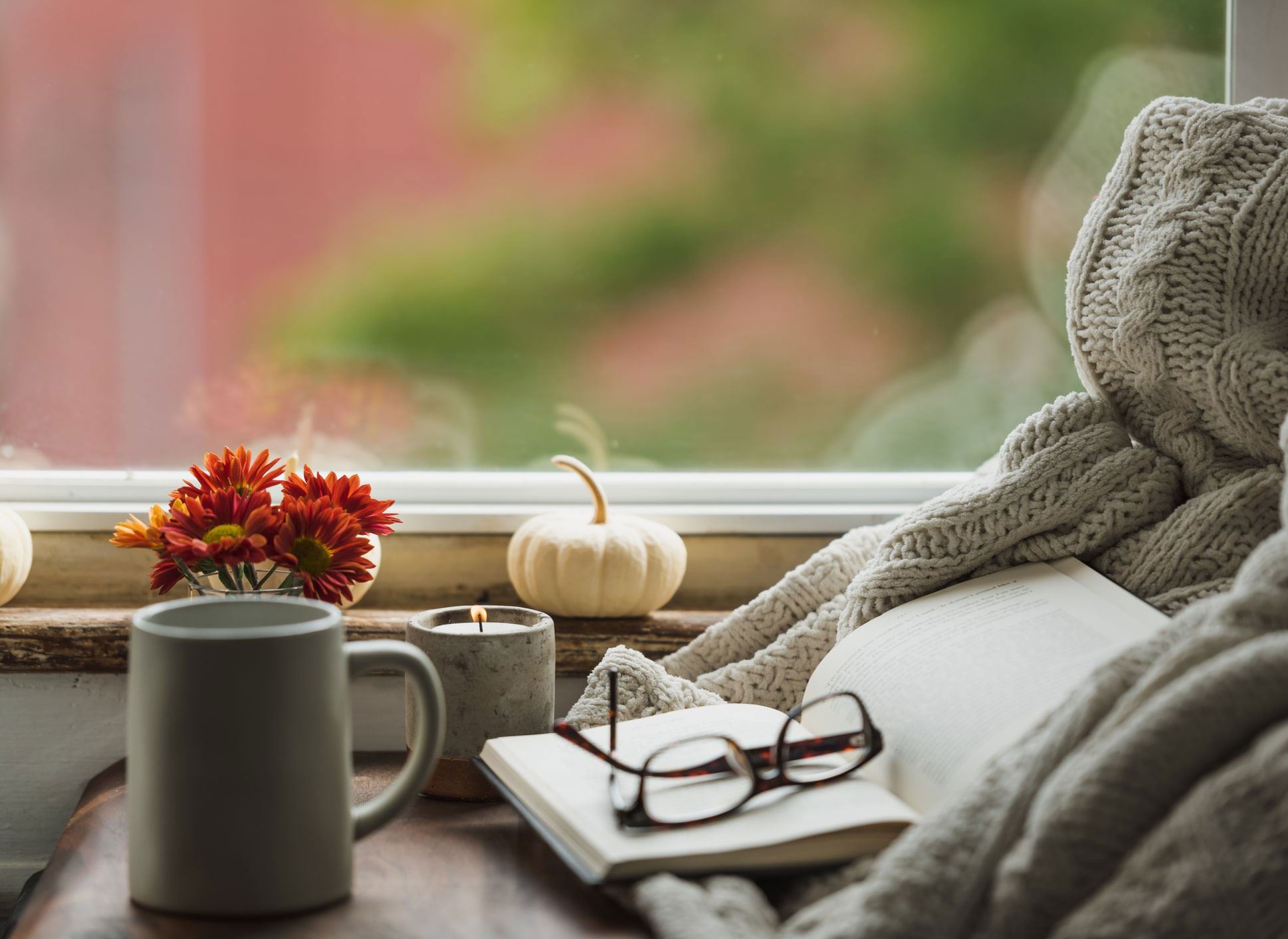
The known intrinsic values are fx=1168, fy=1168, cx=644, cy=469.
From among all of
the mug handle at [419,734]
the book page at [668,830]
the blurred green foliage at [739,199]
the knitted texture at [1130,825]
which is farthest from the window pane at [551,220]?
the knitted texture at [1130,825]

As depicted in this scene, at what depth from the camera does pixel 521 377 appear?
4.25 feet

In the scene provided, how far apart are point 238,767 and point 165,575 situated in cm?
28

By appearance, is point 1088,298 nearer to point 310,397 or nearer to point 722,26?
point 722,26

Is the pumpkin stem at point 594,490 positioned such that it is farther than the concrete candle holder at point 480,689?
Yes

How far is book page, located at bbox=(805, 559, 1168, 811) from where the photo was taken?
0.65 m

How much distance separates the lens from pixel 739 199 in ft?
4.22

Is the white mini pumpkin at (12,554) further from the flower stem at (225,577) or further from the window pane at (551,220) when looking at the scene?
the flower stem at (225,577)

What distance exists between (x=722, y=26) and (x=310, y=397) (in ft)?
1.98

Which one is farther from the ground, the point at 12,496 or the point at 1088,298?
the point at 1088,298

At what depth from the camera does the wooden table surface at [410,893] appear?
597mm

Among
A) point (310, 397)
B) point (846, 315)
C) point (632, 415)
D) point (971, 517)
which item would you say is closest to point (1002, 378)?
point (846, 315)

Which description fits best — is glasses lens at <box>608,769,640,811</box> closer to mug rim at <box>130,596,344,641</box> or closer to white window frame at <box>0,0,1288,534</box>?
mug rim at <box>130,596,344,641</box>

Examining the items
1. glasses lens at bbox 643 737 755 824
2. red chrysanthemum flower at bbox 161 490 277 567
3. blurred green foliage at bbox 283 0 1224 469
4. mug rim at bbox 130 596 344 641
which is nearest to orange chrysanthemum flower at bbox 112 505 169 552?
red chrysanthemum flower at bbox 161 490 277 567

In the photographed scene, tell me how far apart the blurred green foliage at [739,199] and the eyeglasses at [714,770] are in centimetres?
62
